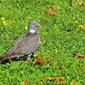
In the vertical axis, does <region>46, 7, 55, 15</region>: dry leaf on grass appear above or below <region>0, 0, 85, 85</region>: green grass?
above

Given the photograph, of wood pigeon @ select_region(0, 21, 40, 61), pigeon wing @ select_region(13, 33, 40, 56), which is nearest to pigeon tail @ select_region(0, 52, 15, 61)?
wood pigeon @ select_region(0, 21, 40, 61)

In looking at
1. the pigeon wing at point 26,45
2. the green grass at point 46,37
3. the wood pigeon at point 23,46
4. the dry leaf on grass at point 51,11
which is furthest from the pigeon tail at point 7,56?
the dry leaf on grass at point 51,11

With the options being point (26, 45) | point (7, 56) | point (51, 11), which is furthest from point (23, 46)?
point (51, 11)

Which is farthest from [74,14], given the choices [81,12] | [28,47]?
[28,47]

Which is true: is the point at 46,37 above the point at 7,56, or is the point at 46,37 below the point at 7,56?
below

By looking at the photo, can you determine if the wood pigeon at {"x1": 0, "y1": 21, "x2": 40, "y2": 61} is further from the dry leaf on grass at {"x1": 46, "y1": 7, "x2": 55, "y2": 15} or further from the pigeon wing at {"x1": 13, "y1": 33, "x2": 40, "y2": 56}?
the dry leaf on grass at {"x1": 46, "y1": 7, "x2": 55, "y2": 15}

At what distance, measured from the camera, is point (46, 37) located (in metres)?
13.1

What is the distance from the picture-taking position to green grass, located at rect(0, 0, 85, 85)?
363 inches

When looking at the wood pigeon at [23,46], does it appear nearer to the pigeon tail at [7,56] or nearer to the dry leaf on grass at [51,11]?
the pigeon tail at [7,56]

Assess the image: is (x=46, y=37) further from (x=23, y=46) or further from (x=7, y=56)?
(x=7, y=56)

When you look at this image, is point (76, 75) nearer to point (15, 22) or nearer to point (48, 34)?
point (48, 34)

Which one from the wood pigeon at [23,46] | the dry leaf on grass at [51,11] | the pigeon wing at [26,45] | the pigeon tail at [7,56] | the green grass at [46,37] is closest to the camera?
the green grass at [46,37]

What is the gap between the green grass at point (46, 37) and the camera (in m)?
9.23

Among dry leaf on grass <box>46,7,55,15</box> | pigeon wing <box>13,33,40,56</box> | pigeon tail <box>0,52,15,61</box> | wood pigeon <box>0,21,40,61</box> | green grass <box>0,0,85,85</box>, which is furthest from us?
dry leaf on grass <box>46,7,55,15</box>
